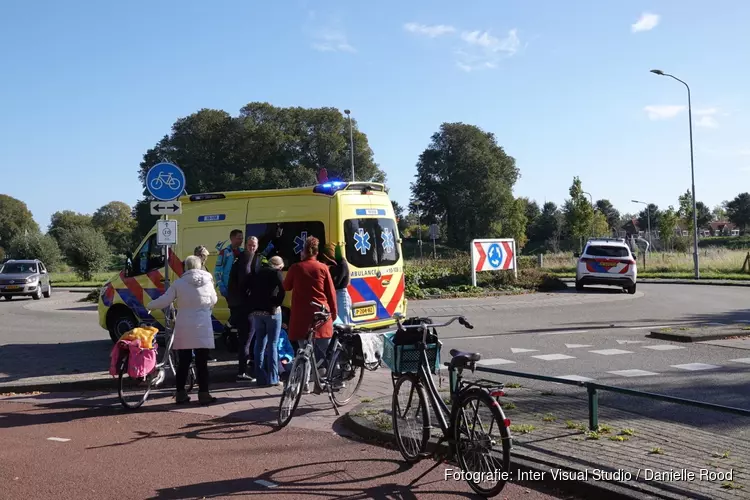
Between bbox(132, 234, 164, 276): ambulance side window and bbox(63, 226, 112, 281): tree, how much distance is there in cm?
2999

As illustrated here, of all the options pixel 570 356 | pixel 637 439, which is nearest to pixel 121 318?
pixel 570 356

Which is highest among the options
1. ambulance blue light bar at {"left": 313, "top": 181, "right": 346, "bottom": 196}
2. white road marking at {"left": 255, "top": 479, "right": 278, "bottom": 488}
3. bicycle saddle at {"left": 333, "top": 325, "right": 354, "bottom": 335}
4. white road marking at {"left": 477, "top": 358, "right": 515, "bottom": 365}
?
ambulance blue light bar at {"left": 313, "top": 181, "right": 346, "bottom": 196}

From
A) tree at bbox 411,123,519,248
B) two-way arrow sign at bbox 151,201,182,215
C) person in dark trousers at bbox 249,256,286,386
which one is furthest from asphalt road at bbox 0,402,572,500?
tree at bbox 411,123,519,248

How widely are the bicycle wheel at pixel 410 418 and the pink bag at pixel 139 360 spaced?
3.48 metres

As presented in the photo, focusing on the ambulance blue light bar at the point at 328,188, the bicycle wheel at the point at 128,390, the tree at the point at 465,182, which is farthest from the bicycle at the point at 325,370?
the tree at the point at 465,182

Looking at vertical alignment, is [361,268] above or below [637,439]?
above

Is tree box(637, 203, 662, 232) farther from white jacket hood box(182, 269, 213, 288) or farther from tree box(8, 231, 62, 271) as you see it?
white jacket hood box(182, 269, 213, 288)

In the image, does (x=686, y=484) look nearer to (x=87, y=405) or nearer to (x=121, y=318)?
(x=87, y=405)

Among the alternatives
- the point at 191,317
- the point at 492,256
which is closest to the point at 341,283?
the point at 191,317

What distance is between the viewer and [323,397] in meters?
8.47

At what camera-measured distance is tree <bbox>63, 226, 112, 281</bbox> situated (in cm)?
4016

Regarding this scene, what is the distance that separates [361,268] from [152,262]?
154 inches

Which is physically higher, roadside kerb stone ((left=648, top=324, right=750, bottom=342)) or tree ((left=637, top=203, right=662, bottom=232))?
tree ((left=637, top=203, right=662, bottom=232))

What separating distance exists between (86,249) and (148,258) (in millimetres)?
30477
